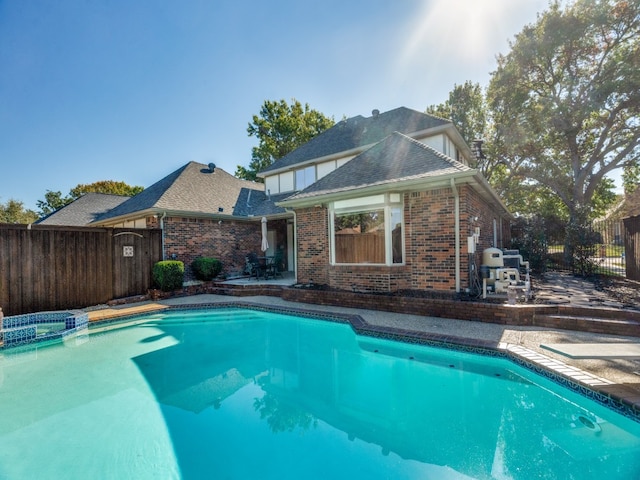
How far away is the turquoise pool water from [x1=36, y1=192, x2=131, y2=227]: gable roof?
48.2 ft

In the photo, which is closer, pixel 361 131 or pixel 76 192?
pixel 361 131

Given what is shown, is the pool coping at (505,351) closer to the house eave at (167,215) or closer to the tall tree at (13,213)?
the house eave at (167,215)

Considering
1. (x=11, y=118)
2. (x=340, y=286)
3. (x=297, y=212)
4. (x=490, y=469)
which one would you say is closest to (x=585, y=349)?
(x=490, y=469)

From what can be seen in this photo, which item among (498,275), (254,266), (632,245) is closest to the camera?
(498,275)

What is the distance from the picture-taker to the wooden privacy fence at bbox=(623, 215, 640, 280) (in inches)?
387

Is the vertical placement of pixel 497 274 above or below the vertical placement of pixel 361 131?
below

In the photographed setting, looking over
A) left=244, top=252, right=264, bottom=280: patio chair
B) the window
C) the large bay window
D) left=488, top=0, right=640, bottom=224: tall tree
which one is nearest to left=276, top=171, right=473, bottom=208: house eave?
the large bay window

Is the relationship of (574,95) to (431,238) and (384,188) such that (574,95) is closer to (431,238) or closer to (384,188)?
(431,238)

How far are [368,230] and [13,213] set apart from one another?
48.2 metres

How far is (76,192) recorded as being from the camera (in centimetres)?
4119

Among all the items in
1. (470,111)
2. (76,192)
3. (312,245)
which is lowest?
(312,245)

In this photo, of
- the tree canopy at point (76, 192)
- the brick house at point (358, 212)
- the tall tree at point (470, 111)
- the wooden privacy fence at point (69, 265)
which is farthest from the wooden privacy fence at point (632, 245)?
the tree canopy at point (76, 192)

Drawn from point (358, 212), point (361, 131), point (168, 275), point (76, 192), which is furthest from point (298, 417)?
point (76, 192)

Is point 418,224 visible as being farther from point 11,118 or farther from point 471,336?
point 11,118
